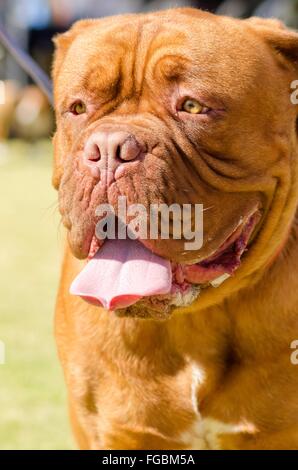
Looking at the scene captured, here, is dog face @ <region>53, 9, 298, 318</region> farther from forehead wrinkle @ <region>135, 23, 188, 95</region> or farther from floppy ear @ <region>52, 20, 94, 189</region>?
floppy ear @ <region>52, 20, 94, 189</region>

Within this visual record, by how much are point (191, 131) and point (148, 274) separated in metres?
0.45

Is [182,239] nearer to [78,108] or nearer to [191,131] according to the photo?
[191,131]

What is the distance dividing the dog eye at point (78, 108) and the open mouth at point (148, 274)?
0.45 metres

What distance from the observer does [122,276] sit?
285 centimetres

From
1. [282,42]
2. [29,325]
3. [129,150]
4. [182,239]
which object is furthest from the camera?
[29,325]

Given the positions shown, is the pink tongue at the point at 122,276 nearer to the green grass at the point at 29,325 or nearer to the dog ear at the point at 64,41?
the green grass at the point at 29,325

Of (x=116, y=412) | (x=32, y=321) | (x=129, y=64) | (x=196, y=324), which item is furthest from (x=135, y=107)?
(x=32, y=321)

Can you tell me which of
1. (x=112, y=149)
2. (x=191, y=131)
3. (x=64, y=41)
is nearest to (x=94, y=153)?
(x=112, y=149)

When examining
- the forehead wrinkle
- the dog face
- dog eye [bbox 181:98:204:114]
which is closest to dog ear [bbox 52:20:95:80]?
the dog face

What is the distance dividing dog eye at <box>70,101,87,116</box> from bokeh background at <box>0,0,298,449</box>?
383 millimetres

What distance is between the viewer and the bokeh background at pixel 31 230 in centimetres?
437

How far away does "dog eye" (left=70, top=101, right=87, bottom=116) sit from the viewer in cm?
304

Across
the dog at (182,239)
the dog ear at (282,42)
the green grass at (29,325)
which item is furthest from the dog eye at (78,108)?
→ the dog ear at (282,42)

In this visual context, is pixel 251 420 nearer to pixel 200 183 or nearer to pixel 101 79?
pixel 200 183
